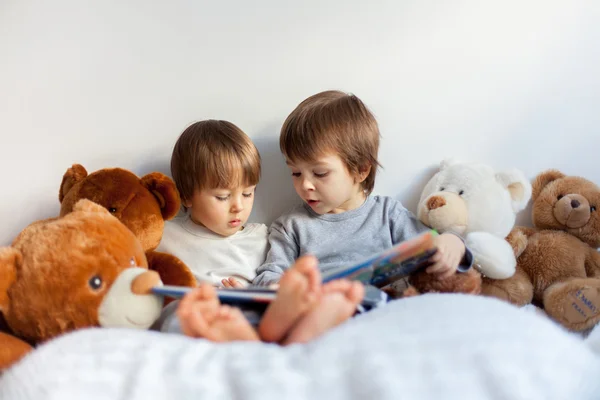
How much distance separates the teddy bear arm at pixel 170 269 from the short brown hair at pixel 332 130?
15.2 inches

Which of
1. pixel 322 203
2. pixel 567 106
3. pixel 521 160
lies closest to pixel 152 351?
pixel 322 203

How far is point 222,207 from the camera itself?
3.73 ft

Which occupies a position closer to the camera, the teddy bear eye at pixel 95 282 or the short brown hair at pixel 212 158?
the teddy bear eye at pixel 95 282

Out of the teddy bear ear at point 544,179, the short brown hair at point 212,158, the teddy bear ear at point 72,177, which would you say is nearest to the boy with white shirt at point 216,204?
the short brown hair at point 212,158

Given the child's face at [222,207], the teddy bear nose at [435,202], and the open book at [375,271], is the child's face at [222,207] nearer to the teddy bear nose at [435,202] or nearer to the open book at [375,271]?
the open book at [375,271]

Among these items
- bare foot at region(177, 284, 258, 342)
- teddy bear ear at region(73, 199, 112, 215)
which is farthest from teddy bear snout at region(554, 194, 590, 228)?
teddy bear ear at region(73, 199, 112, 215)

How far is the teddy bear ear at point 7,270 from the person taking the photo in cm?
73

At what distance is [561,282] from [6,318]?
Result: 1.22 m

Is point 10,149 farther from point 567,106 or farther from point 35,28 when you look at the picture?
point 567,106

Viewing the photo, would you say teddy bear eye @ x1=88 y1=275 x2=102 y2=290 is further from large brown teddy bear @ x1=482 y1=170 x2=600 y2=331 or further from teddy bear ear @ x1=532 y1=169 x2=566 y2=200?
teddy bear ear @ x1=532 y1=169 x2=566 y2=200

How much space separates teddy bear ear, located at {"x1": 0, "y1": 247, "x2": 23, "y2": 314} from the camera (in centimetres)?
73

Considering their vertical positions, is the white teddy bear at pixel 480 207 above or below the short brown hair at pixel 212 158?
below

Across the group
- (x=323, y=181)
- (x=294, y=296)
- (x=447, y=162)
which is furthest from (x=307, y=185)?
(x=294, y=296)

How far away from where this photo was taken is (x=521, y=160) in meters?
1.38
